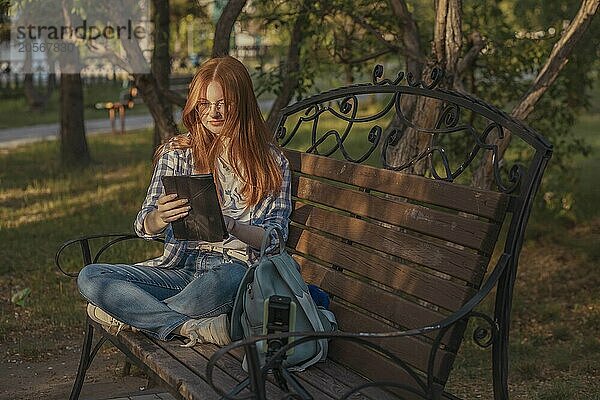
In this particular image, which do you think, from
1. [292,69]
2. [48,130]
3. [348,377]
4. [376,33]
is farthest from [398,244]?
[48,130]

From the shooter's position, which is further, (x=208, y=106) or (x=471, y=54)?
(x=471, y=54)

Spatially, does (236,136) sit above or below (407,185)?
above

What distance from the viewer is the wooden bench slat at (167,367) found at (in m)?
3.31

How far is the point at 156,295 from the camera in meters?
4.05

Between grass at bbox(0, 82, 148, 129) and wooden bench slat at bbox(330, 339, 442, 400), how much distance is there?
48.6 ft

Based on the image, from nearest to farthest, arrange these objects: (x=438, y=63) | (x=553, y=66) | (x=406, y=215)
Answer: (x=406, y=215) → (x=438, y=63) → (x=553, y=66)

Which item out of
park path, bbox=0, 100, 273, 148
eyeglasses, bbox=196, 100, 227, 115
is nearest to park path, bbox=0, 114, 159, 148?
park path, bbox=0, 100, 273, 148

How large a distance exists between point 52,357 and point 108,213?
14.6ft

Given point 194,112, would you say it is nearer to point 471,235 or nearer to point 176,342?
point 176,342

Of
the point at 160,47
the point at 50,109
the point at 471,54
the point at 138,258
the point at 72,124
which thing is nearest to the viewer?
the point at 471,54

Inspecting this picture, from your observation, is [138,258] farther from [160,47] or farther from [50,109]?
[50,109]

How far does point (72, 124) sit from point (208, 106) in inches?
386

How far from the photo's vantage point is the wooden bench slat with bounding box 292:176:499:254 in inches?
130

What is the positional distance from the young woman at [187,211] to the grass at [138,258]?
167cm
